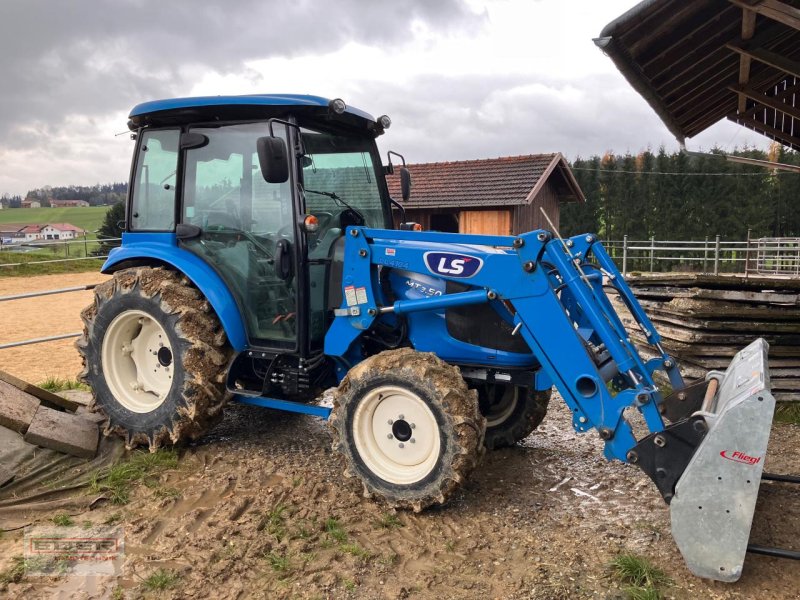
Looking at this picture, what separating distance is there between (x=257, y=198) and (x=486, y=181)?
15377 mm

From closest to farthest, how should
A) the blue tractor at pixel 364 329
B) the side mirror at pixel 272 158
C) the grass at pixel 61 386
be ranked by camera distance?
the blue tractor at pixel 364 329 < the side mirror at pixel 272 158 < the grass at pixel 61 386

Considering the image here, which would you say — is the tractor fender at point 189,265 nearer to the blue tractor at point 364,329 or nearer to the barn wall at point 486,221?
the blue tractor at point 364,329

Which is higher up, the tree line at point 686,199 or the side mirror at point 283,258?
the tree line at point 686,199

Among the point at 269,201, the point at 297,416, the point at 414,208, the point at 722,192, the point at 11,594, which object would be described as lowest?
the point at 11,594

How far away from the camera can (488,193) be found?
60.6 feet

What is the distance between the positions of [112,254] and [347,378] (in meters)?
2.31

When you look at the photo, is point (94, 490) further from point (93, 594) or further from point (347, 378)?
point (347, 378)

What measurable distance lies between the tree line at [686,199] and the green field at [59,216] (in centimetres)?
2663

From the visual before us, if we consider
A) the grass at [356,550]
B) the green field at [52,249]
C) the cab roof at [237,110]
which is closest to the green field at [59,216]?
the green field at [52,249]

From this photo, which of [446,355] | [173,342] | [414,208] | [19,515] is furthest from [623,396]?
[414,208]

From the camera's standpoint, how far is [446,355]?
4.14m

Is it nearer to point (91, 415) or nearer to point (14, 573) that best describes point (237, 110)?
point (91, 415)

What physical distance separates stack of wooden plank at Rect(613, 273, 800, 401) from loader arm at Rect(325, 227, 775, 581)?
204cm

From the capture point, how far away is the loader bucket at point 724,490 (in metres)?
2.85
